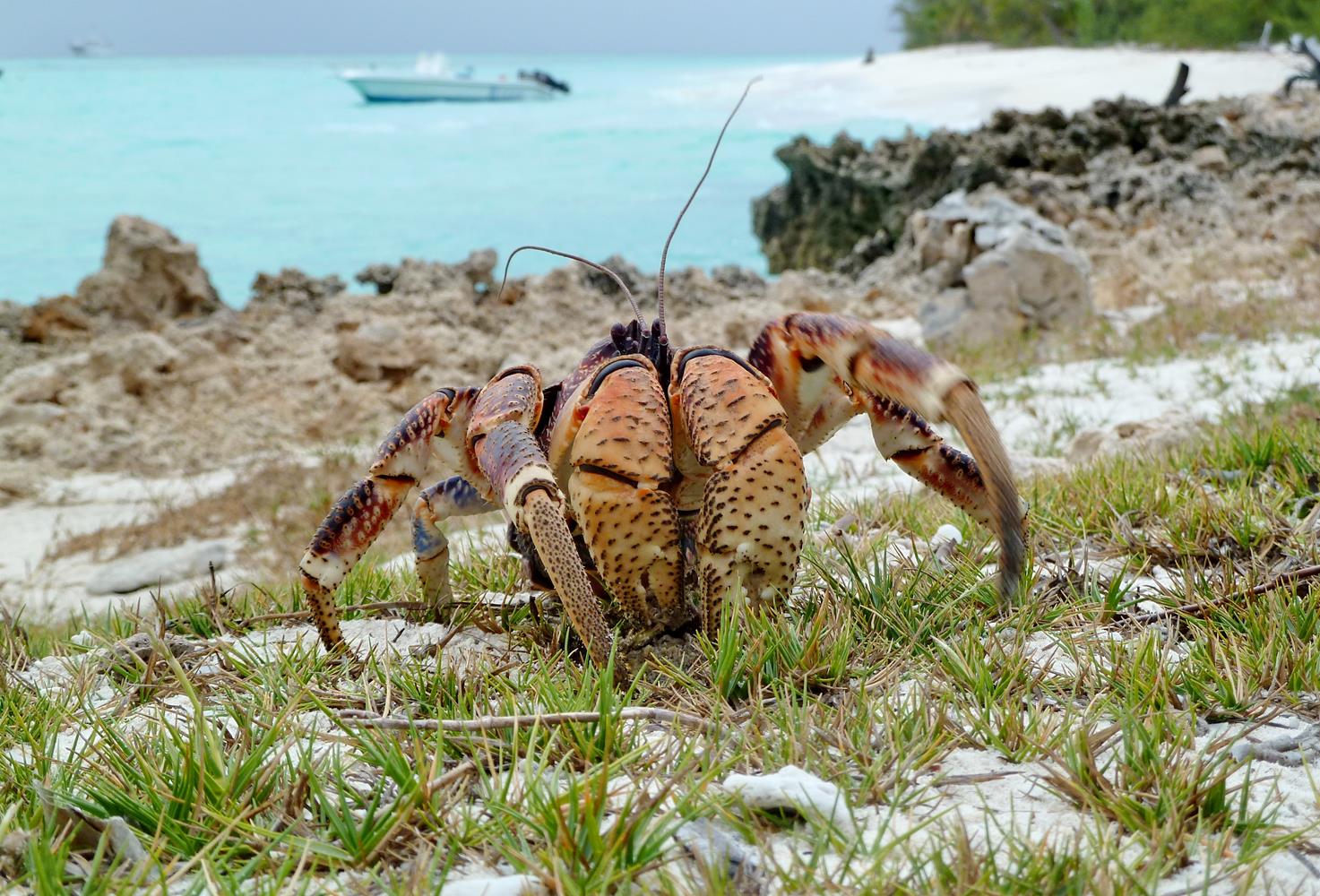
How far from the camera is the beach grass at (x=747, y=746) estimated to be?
146 centimetres

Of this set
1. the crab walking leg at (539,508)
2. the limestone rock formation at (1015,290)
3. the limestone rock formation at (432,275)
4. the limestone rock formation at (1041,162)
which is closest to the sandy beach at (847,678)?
the crab walking leg at (539,508)

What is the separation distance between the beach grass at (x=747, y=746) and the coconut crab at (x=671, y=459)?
14 centimetres

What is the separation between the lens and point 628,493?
2.05 m

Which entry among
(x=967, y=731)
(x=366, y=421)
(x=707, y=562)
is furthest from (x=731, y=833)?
(x=366, y=421)

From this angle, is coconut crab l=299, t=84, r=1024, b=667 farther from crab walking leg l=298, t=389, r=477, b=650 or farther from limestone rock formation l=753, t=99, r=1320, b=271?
limestone rock formation l=753, t=99, r=1320, b=271

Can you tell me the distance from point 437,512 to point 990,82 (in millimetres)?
54514

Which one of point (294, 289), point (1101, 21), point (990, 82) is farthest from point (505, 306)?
point (1101, 21)

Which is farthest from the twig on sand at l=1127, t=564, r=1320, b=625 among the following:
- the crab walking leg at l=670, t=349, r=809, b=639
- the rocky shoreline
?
the rocky shoreline

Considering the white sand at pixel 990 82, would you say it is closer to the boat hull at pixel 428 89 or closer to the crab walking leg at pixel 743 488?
the boat hull at pixel 428 89

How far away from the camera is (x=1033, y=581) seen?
2.41 metres

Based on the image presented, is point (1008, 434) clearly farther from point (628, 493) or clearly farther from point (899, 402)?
point (628, 493)

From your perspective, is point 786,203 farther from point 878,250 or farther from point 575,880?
point 575,880

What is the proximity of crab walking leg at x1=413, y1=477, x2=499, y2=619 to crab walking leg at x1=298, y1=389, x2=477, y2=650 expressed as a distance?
13 centimetres

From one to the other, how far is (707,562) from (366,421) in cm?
706
